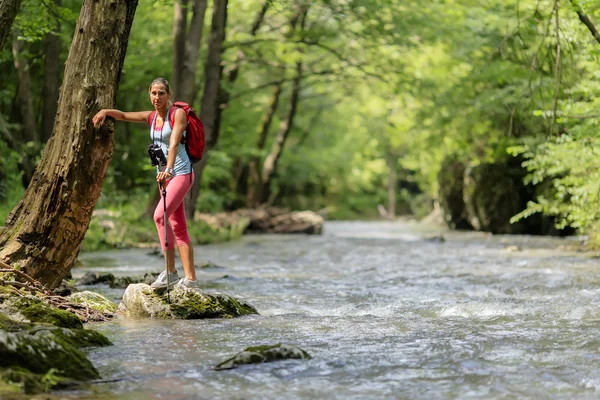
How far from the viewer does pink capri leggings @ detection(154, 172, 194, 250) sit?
7.64 metres

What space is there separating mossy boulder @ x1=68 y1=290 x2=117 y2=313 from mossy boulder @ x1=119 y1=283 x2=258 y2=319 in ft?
0.51

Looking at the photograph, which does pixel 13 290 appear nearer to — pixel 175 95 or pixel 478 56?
pixel 175 95

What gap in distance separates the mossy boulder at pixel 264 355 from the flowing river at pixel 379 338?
9 cm

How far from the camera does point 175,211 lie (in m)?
7.84

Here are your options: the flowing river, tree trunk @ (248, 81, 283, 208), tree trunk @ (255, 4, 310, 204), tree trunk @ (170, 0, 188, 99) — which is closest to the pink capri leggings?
the flowing river

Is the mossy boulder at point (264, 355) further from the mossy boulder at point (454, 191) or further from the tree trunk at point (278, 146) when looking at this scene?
the tree trunk at point (278, 146)

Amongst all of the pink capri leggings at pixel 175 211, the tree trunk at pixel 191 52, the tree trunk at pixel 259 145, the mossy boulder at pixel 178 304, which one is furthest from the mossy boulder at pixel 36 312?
the tree trunk at pixel 259 145

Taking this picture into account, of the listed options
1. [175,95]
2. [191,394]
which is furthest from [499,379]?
[175,95]

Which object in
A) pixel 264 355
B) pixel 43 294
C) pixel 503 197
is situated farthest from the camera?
pixel 503 197

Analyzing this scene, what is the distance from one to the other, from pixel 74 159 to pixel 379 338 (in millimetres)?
2983

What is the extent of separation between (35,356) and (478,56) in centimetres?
2147

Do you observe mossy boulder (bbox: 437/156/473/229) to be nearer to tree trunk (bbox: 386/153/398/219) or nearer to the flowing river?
the flowing river

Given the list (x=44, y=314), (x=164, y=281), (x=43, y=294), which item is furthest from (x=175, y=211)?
(x=44, y=314)

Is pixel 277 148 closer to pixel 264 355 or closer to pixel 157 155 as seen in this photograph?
pixel 157 155
